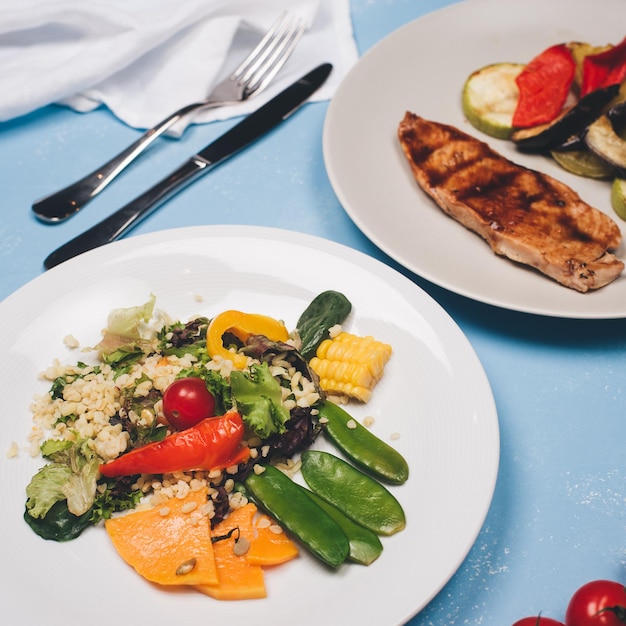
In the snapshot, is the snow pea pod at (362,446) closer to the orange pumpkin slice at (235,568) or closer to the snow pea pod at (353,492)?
the snow pea pod at (353,492)

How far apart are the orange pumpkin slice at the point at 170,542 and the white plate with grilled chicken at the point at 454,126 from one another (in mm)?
1243

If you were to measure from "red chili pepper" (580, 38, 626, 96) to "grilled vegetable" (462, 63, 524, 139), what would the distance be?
0.33m

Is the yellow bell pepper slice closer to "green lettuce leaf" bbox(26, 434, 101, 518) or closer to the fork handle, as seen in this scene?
"green lettuce leaf" bbox(26, 434, 101, 518)

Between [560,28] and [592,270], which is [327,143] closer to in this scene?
[592,270]

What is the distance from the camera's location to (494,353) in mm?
2729

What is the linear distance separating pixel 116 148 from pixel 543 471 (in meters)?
2.63

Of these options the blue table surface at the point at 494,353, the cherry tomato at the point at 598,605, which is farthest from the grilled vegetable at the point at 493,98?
the cherry tomato at the point at 598,605

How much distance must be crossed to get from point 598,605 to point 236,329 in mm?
1336

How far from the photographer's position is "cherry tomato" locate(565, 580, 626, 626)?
179 cm

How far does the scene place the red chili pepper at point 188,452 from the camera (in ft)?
6.64

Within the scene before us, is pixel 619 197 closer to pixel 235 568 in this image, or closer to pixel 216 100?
pixel 216 100

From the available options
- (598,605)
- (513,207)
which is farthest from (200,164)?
(598,605)

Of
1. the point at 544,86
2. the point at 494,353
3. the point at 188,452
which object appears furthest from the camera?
the point at 544,86

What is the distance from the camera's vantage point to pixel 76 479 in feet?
6.73
